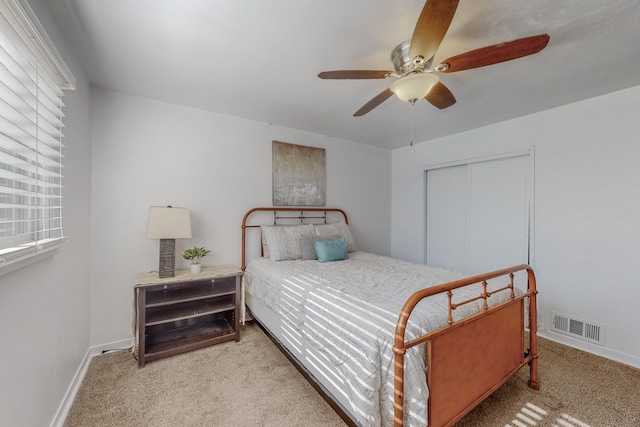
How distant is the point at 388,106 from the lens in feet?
8.95

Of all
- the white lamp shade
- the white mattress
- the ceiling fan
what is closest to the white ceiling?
the ceiling fan

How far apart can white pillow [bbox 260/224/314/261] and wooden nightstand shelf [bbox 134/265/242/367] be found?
18.4 inches

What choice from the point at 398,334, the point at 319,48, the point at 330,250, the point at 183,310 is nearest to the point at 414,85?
the point at 319,48

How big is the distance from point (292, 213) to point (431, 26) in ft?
8.54

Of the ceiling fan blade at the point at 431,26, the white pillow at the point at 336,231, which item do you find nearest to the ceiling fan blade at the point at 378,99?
the ceiling fan blade at the point at 431,26

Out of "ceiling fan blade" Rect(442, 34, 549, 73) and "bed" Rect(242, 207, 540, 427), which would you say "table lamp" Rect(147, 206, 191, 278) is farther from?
"ceiling fan blade" Rect(442, 34, 549, 73)

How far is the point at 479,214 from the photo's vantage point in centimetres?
347

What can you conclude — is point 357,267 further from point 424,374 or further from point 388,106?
point 388,106

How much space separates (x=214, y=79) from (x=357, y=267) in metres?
2.13

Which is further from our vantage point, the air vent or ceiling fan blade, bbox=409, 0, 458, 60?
the air vent

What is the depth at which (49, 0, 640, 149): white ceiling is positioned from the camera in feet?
4.68

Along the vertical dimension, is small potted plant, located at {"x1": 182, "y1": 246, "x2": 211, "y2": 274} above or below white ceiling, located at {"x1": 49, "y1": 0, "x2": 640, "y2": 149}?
below

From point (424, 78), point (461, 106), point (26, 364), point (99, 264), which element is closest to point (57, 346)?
point (26, 364)

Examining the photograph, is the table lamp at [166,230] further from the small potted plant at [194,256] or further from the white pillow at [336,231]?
the white pillow at [336,231]
